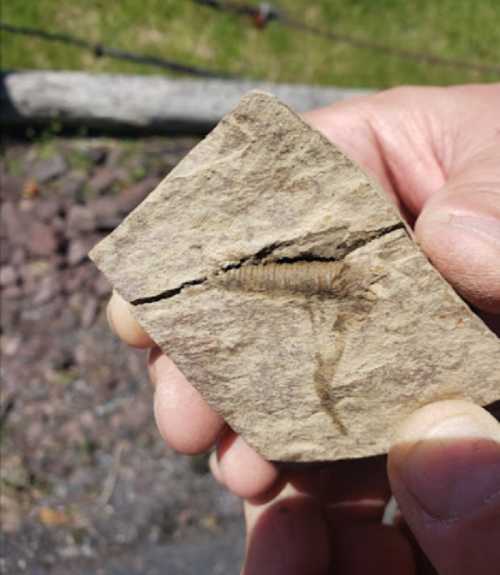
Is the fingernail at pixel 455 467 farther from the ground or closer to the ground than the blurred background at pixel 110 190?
farther from the ground

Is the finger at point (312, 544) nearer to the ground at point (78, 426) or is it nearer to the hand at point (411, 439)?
the hand at point (411, 439)

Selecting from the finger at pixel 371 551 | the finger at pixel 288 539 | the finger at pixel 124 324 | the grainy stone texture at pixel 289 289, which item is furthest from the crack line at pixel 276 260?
the finger at pixel 371 551

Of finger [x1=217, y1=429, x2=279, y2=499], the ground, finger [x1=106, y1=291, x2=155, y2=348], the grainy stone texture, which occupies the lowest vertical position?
the ground

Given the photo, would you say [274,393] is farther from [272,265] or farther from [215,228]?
[215,228]

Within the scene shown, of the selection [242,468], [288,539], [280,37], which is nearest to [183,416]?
[242,468]

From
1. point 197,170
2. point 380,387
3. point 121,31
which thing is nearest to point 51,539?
point 380,387

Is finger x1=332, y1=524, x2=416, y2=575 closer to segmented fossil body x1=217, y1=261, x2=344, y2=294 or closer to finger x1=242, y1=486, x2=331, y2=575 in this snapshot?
finger x1=242, y1=486, x2=331, y2=575

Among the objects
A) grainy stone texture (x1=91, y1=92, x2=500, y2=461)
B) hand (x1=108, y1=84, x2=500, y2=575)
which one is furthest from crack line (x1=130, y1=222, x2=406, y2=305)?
hand (x1=108, y1=84, x2=500, y2=575)
